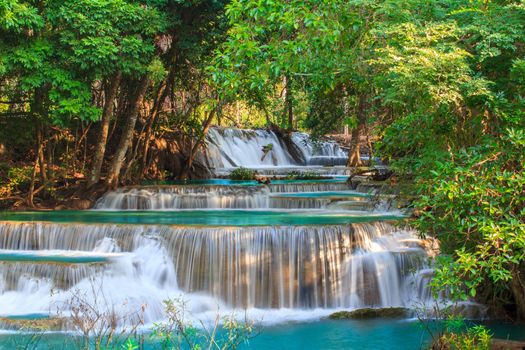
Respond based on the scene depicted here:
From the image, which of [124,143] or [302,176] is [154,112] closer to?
[124,143]

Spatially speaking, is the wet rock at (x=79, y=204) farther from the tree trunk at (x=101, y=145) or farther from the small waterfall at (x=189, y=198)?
the tree trunk at (x=101, y=145)

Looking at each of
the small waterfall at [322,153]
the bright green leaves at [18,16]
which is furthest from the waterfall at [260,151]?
the bright green leaves at [18,16]

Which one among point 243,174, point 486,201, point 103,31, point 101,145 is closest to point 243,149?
point 243,174

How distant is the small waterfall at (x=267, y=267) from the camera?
33.2ft

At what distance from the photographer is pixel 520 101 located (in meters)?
6.27

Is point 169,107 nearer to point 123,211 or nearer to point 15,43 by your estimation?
point 123,211

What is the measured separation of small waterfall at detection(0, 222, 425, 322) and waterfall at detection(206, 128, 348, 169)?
545 inches

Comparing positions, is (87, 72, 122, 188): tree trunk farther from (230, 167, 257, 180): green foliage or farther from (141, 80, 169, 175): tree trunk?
(230, 167, 257, 180): green foliage

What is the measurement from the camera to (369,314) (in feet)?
31.7

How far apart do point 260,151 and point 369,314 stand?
58.3 ft

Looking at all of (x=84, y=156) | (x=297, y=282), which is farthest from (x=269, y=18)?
(x=84, y=156)

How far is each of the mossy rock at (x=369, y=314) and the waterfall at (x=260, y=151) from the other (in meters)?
15.0

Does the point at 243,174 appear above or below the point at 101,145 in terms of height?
below

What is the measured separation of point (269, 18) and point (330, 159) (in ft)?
71.3
